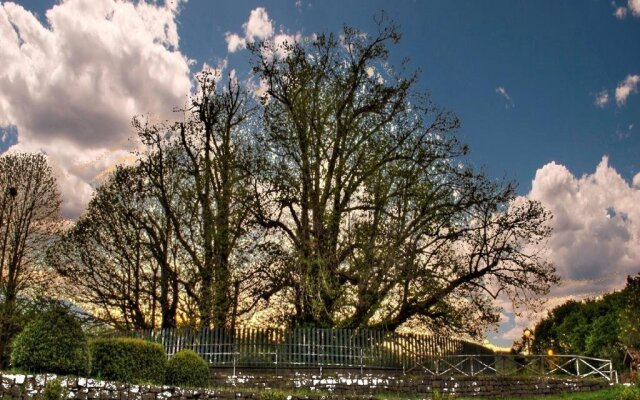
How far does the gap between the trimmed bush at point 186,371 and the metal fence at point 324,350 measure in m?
6.77

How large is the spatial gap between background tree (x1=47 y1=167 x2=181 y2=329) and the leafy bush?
1490 cm

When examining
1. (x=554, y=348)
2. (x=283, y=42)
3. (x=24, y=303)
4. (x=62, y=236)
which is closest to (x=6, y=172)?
(x=62, y=236)

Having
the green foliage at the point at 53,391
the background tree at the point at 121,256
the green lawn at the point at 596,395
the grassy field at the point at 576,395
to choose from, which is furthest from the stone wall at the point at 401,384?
the background tree at the point at 121,256

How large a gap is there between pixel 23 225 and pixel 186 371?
18.2 metres

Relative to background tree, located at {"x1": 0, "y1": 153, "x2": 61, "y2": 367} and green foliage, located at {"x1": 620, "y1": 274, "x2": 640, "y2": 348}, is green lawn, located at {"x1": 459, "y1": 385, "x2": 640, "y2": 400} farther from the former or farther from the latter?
background tree, located at {"x1": 0, "y1": 153, "x2": 61, "y2": 367}

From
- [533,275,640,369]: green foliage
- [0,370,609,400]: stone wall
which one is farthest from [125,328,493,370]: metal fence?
[533,275,640,369]: green foliage

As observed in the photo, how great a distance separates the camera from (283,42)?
107ft

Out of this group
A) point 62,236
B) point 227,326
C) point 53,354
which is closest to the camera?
point 53,354

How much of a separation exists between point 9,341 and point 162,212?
9.81m

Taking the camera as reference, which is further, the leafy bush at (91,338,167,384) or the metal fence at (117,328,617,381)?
the metal fence at (117,328,617,381)

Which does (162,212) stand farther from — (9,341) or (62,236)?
(9,341)

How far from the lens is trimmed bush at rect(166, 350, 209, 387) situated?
2048cm

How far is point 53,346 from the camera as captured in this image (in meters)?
14.8

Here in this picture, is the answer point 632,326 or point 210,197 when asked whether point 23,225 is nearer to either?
point 210,197
